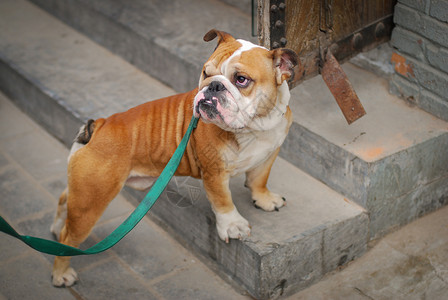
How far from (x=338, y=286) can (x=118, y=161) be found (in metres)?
1.42

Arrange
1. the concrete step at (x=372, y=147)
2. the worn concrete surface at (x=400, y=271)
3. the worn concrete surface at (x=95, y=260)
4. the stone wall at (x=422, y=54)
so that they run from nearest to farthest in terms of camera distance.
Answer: the worn concrete surface at (x=400, y=271)
the worn concrete surface at (x=95, y=260)
the concrete step at (x=372, y=147)
the stone wall at (x=422, y=54)

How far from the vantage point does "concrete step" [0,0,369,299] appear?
144 inches

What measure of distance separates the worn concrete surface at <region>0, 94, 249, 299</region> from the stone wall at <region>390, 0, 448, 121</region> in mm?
1692

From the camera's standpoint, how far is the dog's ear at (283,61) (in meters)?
3.04

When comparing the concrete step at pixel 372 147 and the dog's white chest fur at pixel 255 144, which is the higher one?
the dog's white chest fur at pixel 255 144

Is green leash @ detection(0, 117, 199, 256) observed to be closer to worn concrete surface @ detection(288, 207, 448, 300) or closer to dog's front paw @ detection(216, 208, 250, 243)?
dog's front paw @ detection(216, 208, 250, 243)

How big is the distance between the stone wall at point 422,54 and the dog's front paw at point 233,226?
1.49m

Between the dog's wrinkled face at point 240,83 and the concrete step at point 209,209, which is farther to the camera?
the concrete step at point 209,209

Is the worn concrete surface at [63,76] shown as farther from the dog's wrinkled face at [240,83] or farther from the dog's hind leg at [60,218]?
the dog's wrinkled face at [240,83]

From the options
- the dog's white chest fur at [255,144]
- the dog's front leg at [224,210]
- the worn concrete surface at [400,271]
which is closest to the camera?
the dog's white chest fur at [255,144]

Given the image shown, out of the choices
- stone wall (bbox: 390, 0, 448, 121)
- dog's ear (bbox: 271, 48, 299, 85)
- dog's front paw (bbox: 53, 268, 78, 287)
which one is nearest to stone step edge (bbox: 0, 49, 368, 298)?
dog's front paw (bbox: 53, 268, 78, 287)

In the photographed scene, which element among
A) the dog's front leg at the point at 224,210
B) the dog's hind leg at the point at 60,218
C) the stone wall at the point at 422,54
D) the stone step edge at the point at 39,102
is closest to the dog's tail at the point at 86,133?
the dog's hind leg at the point at 60,218

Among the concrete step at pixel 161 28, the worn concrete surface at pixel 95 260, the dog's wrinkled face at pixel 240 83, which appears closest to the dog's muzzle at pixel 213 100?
the dog's wrinkled face at pixel 240 83

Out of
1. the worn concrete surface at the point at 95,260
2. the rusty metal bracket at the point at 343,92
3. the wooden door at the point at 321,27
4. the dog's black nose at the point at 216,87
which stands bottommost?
the worn concrete surface at the point at 95,260
